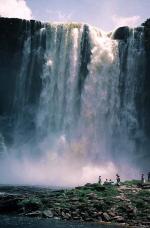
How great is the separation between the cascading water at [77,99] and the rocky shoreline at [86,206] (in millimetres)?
33779

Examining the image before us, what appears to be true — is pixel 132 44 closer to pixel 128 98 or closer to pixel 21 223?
pixel 128 98

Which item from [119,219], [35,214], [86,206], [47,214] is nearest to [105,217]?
[119,219]

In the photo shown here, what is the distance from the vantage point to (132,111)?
93.4m

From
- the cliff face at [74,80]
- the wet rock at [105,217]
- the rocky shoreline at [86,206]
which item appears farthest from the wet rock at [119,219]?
the cliff face at [74,80]

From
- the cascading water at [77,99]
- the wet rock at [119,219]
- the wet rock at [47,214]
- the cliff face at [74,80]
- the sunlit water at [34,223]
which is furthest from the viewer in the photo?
the cliff face at [74,80]

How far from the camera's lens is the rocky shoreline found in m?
50.7

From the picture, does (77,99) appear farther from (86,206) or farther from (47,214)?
(47,214)

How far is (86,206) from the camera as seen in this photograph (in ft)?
172

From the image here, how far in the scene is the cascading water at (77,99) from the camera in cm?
9206

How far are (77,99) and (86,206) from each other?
4323 centimetres

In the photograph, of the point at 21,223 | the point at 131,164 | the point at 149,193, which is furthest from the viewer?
the point at 131,164

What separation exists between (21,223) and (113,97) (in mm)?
50341

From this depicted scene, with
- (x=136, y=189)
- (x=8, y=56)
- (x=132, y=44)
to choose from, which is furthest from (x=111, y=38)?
(x=136, y=189)

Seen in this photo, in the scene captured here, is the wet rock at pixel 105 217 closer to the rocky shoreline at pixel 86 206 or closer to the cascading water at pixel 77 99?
the rocky shoreline at pixel 86 206
